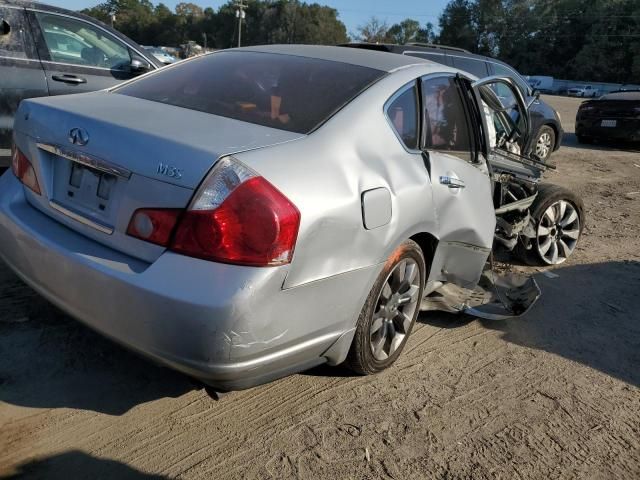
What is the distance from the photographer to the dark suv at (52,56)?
17.4ft

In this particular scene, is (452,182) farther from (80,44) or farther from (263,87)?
(80,44)

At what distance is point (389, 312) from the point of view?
10.1 feet

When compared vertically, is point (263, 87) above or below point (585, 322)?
above

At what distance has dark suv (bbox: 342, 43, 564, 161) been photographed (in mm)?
8109

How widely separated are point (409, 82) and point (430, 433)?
1.84 m

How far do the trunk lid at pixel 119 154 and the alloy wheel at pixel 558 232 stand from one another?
3.26 m

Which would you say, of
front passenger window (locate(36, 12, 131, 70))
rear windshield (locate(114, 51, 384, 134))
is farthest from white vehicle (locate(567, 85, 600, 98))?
rear windshield (locate(114, 51, 384, 134))

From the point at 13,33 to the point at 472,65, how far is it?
6282 mm

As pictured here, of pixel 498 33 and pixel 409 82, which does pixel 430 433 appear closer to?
pixel 409 82

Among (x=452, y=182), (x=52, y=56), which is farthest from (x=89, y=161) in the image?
(x=52, y=56)

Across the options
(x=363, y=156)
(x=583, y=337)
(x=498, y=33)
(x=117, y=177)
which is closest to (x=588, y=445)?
(x=583, y=337)

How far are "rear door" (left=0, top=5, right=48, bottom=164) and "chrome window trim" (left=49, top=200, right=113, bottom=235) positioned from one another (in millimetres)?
3129

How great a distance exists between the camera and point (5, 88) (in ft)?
17.3

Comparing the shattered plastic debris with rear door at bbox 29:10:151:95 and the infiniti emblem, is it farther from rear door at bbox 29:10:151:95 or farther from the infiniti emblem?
rear door at bbox 29:10:151:95
